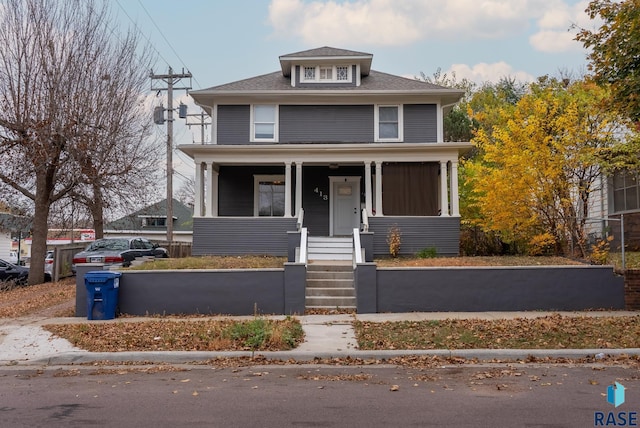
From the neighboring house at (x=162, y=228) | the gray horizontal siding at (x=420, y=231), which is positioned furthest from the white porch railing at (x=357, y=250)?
the neighboring house at (x=162, y=228)

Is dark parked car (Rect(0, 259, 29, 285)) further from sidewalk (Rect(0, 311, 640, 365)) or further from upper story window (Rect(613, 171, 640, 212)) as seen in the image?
upper story window (Rect(613, 171, 640, 212))

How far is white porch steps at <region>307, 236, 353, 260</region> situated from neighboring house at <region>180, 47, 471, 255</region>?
4.10 feet

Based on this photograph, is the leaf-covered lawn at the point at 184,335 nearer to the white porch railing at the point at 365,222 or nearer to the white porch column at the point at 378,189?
the white porch railing at the point at 365,222

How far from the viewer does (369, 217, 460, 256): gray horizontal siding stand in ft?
64.7

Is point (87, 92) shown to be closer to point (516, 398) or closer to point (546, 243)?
point (546, 243)

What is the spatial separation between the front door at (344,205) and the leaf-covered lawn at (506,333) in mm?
10755

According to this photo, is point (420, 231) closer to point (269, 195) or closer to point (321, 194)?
point (321, 194)

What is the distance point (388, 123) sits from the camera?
21734 millimetres

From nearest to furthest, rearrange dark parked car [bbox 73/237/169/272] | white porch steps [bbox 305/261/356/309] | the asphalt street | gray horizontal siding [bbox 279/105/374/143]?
the asphalt street < white porch steps [bbox 305/261/356/309] < dark parked car [bbox 73/237/169/272] < gray horizontal siding [bbox 279/105/374/143]

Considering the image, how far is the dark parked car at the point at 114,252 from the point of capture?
758 inches

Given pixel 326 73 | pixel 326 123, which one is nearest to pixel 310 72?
pixel 326 73

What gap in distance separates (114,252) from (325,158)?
8.39 meters

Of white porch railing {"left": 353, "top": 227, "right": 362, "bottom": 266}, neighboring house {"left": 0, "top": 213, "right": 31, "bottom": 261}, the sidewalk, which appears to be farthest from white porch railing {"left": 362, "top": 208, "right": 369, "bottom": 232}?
neighboring house {"left": 0, "top": 213, "right": 31, "bottom": 261}

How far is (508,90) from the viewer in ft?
136
